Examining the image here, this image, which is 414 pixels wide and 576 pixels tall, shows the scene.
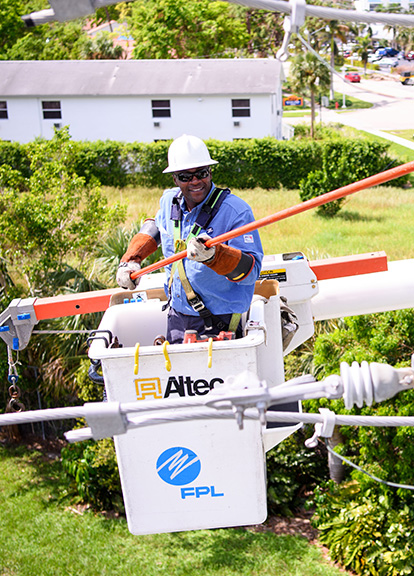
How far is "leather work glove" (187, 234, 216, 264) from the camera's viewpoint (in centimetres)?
427

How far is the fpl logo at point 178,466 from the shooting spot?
4.57 metres

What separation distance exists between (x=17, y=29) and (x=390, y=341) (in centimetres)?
4308

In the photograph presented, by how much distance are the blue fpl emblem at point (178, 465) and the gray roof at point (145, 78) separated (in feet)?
95.6

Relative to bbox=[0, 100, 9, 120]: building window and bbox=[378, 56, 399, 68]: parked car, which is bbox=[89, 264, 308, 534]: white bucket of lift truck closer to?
bbox=[378, 56, 399, 68]: parked car

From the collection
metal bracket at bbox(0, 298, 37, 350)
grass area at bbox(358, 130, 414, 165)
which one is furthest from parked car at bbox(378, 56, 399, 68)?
metal bracket at bbox(0, 298, 37, 350)

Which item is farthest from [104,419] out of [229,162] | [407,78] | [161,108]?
[161,108]

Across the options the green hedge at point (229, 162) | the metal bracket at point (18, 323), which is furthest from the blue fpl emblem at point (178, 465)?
the green hedge at point (229, 162)

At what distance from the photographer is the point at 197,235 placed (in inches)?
180

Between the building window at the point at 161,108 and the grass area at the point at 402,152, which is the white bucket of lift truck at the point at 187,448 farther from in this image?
the building window at the point at 161,108

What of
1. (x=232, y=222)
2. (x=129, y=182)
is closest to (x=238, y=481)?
(x=232, y=222)

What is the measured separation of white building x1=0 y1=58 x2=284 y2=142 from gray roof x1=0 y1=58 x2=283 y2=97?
43mm

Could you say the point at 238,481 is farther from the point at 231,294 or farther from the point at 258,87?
the point at 258,87

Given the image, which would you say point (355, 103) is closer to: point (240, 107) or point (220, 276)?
point (220, 276)

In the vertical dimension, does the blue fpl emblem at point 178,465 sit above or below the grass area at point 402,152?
above
